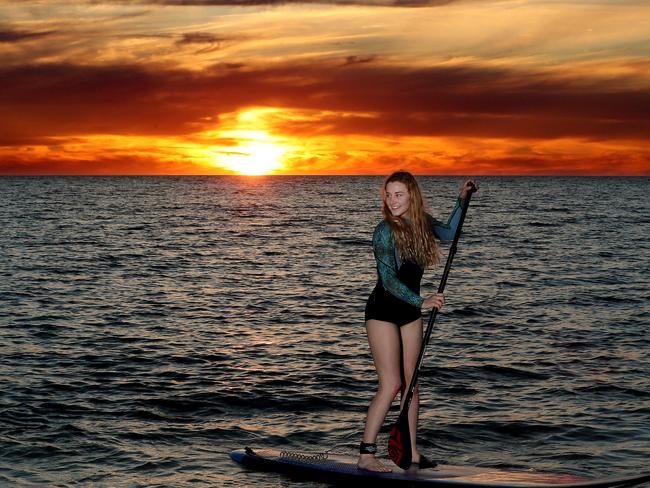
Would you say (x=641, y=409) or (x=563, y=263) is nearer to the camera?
(x=641, y=409)

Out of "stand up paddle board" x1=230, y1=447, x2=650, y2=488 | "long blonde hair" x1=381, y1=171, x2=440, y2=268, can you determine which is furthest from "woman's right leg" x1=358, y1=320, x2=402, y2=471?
"stand up paddle board" x1=230, y1=447, x2=650, y2=488

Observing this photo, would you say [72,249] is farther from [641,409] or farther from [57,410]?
[641,409]

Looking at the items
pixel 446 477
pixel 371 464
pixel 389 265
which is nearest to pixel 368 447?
pixel 371 464

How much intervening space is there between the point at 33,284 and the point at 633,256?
2922 centimetres

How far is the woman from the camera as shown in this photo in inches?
293

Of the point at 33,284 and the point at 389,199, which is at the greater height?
the point at 389,199

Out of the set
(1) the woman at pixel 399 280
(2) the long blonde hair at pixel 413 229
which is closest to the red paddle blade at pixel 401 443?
(1) the woman at pixel 399 280

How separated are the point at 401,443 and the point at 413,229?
2320 millimetres

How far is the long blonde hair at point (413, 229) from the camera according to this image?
7438 mm

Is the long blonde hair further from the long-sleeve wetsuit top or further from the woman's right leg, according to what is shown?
the woman's right leg

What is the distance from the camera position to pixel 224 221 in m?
80.2

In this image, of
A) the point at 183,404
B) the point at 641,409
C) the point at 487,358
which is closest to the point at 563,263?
the point at 487,358

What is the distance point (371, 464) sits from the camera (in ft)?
27.8

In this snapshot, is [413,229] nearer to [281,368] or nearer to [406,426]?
[406,426]
